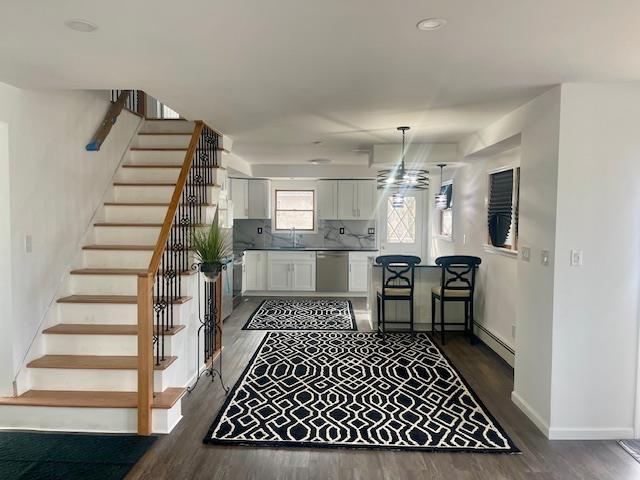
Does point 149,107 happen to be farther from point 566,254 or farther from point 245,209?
point 566,254

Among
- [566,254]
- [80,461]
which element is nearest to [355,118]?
[566,254]

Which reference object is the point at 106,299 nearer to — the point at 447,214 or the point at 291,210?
the point at 291,210

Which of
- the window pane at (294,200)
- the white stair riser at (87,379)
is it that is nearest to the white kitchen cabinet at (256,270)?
the window pane at (294,200)

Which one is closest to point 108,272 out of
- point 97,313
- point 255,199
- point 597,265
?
point 97,313

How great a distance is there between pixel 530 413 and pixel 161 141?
15.3 feet

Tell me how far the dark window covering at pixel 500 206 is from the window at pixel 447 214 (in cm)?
154

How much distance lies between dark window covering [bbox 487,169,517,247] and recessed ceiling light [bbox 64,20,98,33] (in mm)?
4045

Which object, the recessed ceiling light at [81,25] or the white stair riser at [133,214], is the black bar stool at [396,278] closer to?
the white stair riser at [133,214]

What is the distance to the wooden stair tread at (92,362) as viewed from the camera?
10.5ft

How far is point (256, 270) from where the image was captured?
822 centimetres

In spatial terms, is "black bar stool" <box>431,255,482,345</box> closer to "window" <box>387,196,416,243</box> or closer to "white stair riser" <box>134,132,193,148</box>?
"window" <box>387,196,416,243</box>

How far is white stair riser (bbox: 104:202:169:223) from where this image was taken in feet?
14.4

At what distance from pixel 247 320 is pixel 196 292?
2408mm

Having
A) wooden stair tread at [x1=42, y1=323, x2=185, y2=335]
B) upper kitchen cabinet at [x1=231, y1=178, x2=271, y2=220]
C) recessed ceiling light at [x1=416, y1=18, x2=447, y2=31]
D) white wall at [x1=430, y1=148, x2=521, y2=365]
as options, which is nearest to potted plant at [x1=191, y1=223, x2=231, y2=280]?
wooden stair tread at [x1=42, y1=323, x2=185, y2=335]
